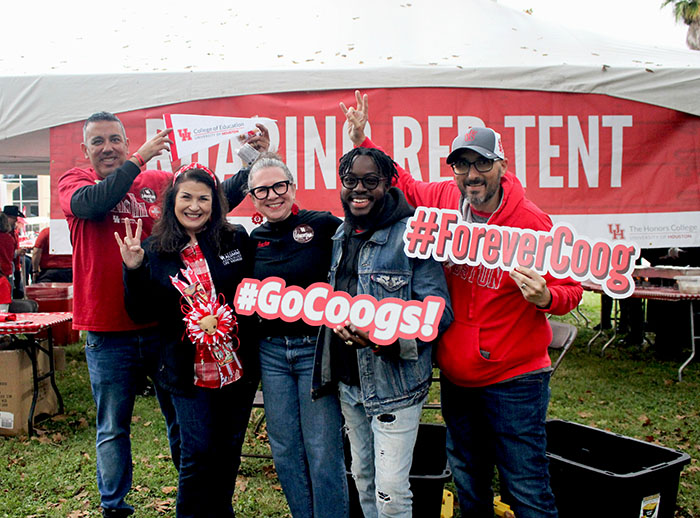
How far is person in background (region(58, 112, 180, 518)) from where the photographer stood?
8.66 ft

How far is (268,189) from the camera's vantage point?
7.50ft

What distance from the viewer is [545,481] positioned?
221 centimetres

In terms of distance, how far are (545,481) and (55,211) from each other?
3.62 m

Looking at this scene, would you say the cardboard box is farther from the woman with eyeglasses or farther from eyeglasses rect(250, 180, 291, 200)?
eyeglasses rect(250, 180, 291, 200)

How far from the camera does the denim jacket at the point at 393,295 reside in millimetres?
2072

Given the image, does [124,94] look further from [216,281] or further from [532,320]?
[532,320]

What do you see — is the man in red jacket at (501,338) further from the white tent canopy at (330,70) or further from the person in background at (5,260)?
the person in background at (5,260)

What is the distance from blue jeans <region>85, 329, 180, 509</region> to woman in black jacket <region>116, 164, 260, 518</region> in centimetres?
29

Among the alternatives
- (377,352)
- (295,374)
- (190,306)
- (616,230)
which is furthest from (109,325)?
(616,230)

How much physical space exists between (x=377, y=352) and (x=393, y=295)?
224 mm

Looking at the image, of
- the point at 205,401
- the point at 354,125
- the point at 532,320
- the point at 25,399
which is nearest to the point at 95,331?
the point at 205,401

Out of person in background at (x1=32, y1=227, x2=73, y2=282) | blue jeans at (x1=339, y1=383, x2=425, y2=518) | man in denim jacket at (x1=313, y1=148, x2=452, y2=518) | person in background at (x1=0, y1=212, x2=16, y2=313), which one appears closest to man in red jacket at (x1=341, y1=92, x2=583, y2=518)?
man in denim jacket at (x1=313, y1=148, x2=452, y2=518)

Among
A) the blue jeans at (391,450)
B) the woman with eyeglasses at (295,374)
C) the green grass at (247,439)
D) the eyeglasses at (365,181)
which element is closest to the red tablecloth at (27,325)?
the green grass at (247,439)

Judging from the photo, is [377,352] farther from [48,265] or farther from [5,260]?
[48,265]
